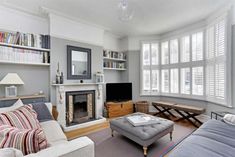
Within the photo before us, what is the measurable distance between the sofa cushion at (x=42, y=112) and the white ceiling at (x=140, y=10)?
217 centimetres

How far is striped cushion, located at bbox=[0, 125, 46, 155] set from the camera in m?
1.03

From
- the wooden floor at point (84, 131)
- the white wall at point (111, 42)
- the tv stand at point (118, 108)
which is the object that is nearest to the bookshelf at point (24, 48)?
Answer: the wooden floor at point (84, 131)

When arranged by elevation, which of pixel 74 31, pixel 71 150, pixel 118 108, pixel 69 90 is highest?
pixel 74 31

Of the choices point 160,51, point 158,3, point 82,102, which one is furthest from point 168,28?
point 82,102

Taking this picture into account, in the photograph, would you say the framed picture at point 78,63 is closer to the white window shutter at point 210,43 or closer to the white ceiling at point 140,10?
the white ceiling at point 140,10

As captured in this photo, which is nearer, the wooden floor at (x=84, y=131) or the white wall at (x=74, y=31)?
the wooden floor at (x=84, y=131)

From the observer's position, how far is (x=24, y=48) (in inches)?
111

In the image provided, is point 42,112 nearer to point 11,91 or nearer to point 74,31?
point 11,91

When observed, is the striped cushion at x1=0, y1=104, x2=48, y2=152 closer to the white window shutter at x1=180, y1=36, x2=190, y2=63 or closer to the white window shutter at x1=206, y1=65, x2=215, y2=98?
the white window shutter at x1=206, y1=65, x2=215, y2=98

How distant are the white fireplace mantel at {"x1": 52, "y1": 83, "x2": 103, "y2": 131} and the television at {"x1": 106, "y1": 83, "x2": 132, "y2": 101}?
0.34 meters

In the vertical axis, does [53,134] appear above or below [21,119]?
below

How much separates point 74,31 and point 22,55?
1.40 meters

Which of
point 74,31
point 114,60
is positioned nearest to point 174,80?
point 114,60

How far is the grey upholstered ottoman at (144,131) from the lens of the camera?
1.96m
